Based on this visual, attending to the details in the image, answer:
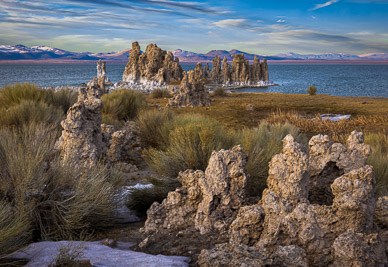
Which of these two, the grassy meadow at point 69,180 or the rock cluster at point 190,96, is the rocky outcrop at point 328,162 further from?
the rock cluster at point 190,96

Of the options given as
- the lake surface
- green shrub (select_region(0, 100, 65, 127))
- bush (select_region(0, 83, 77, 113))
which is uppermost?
the lake surface

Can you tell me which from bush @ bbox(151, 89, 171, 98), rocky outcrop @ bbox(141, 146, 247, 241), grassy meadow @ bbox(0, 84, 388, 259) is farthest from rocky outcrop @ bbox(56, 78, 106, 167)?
bush @ bbox(151, 89, 171, 98)

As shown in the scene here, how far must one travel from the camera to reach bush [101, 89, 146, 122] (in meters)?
11.6

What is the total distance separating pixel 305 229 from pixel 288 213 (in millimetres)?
391

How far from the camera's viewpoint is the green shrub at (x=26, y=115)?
310 inches

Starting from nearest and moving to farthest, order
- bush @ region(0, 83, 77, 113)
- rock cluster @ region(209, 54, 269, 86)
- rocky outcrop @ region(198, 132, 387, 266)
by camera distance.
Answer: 1. rocky outcrop @ region(198, 132, 387, 266)
2. bush @ region(0, 83, 77, 113)
3. rock cluster @ region(209, 54, 269, 86)

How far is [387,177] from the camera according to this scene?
529 cm

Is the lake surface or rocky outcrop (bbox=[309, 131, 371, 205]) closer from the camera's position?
rocky outcrop (bbox=[309, 131, 371, 205])

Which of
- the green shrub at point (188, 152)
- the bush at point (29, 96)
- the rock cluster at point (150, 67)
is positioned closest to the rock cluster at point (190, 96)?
the bush at point (29, 96)

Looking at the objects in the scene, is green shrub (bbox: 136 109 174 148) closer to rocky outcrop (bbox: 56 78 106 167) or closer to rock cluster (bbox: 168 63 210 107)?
rocky outcrop (bbox: 56 78 106 167)

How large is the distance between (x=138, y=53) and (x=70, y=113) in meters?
64.7

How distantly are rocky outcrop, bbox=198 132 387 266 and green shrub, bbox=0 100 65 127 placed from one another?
617cm

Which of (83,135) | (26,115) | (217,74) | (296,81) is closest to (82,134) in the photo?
(83,135)

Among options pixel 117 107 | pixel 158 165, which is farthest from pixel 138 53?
pixel 158 165
